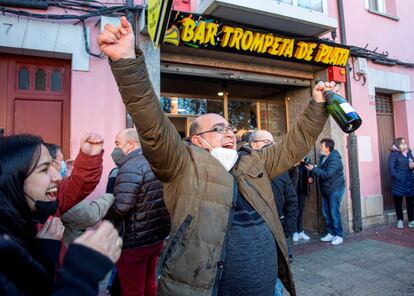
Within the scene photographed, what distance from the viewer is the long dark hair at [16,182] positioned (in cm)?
118

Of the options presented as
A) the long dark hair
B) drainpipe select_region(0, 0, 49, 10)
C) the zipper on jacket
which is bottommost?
the zipper on jacket

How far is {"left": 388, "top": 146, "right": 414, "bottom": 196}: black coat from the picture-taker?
21.6ft

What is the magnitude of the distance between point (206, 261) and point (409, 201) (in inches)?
270

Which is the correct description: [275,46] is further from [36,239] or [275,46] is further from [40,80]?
[36,239]

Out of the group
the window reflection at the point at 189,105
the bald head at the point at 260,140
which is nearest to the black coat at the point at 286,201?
the bald head at the point at 260,140

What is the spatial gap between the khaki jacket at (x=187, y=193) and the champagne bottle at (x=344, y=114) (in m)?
0.66

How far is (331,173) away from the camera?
18.5ft

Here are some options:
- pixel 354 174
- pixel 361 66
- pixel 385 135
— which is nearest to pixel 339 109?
pixel 354 174

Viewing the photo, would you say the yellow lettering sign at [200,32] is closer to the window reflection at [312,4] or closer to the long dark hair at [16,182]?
the window reflection at [312,4]

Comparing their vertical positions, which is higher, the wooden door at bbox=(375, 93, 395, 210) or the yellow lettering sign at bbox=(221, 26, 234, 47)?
the yellow lettering sign at bbox=(221, 26, 234, 47)

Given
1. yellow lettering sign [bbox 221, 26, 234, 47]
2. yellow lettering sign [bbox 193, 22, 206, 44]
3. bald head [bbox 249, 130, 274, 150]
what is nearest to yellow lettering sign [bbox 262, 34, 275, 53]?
yellow lettering sign [bbox 221, 26, 234, 47]

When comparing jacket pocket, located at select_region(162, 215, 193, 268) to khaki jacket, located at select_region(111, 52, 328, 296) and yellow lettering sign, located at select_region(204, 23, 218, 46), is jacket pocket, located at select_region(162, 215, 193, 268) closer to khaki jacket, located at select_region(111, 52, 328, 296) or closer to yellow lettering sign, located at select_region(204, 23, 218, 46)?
khaki jacket, located at select_region(111, 52, 328, 296)

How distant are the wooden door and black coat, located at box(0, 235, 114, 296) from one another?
311 inches

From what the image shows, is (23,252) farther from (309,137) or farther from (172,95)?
(172,95)
